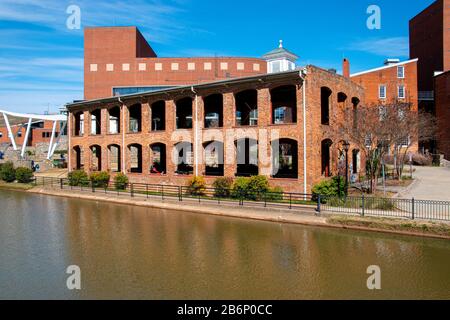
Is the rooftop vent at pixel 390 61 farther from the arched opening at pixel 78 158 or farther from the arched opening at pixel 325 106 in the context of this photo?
the arched opening at pixel 78 158

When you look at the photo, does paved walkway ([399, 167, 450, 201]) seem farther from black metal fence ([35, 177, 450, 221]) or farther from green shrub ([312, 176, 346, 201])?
green shrub ([312, 176, 346, 201])

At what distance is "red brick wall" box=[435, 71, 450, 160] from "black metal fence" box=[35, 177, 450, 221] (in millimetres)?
30816

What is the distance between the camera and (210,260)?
37.9 ft

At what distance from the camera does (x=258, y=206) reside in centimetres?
1917

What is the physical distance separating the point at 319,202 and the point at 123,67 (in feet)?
172

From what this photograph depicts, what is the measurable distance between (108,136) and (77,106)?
6021 mm

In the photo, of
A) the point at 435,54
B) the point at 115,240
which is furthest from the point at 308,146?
the point at 435,54

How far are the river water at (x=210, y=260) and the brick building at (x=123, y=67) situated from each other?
46.7 metres

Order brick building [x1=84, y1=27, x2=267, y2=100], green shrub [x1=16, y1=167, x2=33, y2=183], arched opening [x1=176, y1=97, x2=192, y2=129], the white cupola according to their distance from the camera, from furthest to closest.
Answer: brick building [x1=84, y1=27, x2=267, y2=100] < the white cupola < green shrub [x1=16, y1=167, x2=33, y2=183] < arched opening [x1=176, y1=97, x2=192, y2=129]

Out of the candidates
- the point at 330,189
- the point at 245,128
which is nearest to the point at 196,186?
the point at 245,128

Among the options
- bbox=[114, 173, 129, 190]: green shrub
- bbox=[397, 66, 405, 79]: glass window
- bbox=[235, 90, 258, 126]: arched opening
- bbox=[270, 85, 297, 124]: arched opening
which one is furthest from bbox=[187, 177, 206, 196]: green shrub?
bbox=[397, 66, 405, 79]: glass window

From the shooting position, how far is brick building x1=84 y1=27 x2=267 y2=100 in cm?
6138

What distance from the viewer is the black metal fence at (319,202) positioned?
637 inches
